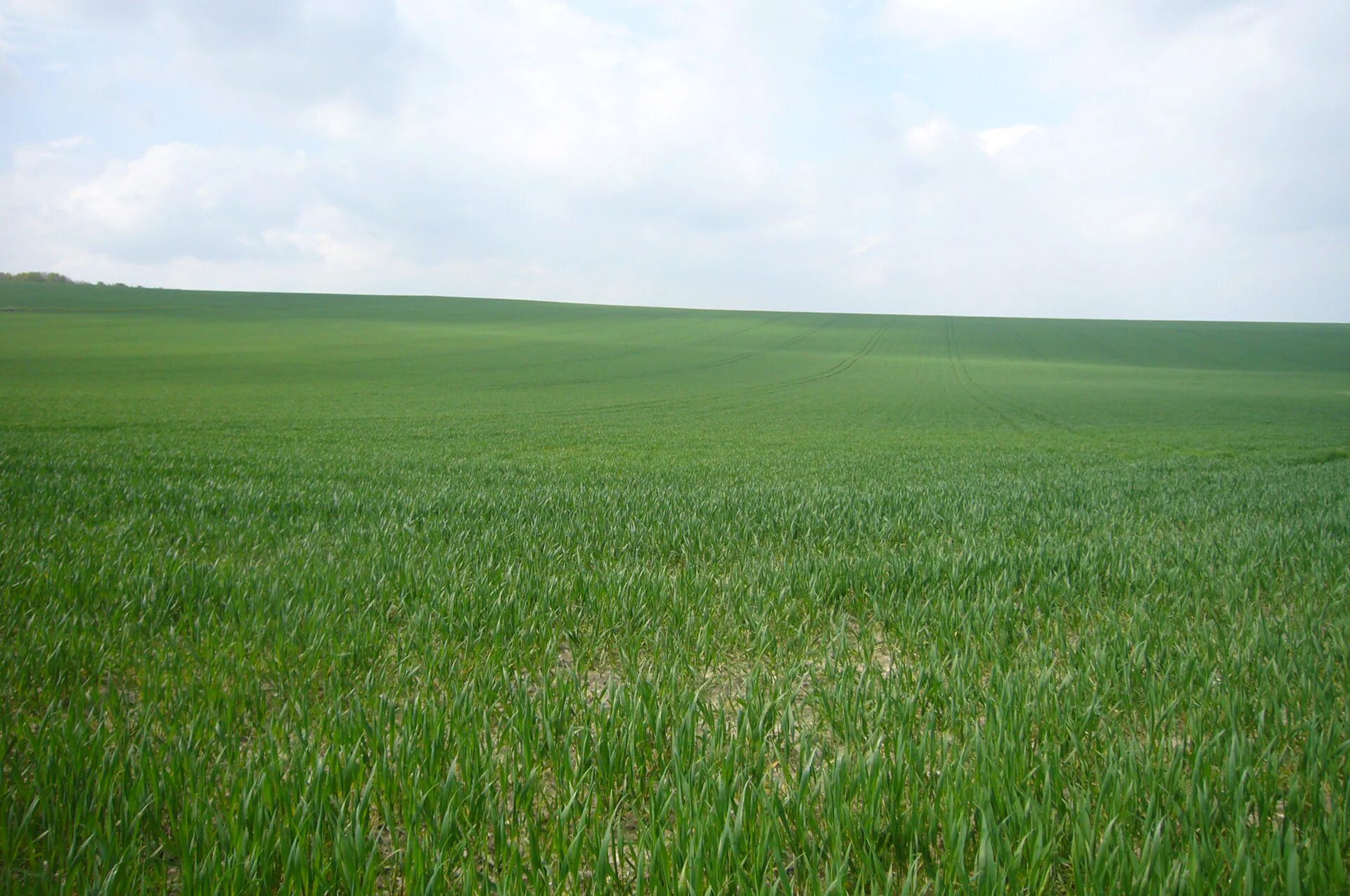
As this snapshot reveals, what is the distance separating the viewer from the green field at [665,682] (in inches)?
92.4

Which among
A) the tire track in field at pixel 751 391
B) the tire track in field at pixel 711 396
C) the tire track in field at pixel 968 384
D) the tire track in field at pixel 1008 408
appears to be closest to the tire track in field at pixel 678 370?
the tire track in field at pixel 711 396

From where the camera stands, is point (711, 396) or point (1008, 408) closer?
point (1008, 408)

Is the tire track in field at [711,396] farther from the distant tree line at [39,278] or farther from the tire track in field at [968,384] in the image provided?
the distant tree line at [39,278]

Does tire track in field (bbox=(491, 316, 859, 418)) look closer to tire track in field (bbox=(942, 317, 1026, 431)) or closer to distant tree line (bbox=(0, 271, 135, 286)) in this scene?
tire track in field (bbox=(942, 317, 1026, 431))

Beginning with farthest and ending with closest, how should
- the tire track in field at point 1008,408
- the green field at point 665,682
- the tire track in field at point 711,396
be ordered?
1. the tire track in field at point 711,396
2. the tire track in field at point 1008,408
3. the green field at point 665,682

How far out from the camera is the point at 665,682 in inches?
156

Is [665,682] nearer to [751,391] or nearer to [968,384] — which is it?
[751,391]

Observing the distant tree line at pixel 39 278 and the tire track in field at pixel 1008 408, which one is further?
the distant tree line at pixel 39 278

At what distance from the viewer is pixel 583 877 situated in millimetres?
2426

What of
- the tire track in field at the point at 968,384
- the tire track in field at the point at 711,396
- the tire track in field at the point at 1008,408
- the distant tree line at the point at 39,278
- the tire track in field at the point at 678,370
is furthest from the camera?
the distant tree line at the point at 39,278

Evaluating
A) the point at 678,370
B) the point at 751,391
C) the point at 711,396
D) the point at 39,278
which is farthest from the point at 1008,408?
the point at 39,278

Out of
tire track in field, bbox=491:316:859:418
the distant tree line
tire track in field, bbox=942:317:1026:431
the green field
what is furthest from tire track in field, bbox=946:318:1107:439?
the distant tree line

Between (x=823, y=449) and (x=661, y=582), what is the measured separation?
18002 mm

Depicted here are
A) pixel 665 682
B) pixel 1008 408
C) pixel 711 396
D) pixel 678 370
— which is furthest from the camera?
pixel 678 370
